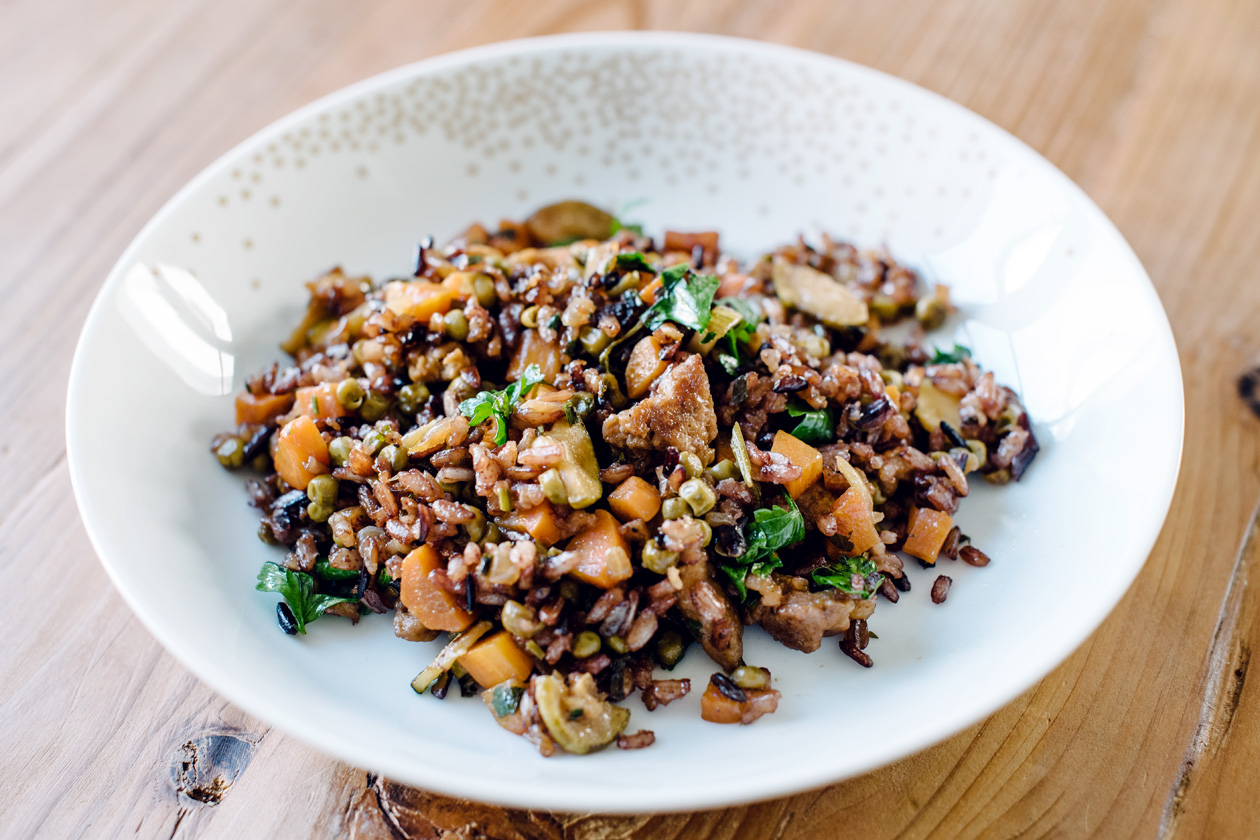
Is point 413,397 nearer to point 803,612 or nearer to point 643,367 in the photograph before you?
point 643,367

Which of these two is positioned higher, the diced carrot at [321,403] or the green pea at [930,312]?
the diced carrot at [321,403]

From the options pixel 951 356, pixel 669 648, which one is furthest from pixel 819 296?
pixel 669 648

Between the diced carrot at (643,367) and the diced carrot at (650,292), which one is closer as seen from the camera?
the diced carrot at (643,367)

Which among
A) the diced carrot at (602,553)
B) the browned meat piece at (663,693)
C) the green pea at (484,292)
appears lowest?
the browned meat piece at (663,693)

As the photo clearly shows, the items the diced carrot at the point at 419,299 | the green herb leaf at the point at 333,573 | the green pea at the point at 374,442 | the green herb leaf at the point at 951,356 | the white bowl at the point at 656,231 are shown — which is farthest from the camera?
the green herb leaf at the point at 951,356

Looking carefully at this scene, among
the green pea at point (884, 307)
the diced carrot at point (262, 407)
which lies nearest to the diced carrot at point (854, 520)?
the green pea at point (884, 307)

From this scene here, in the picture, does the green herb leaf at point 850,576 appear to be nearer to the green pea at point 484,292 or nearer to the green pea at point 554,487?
the green pea at point 554,487

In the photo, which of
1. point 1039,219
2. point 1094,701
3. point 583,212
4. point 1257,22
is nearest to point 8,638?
point 583,212
